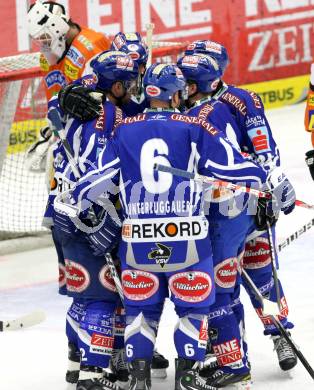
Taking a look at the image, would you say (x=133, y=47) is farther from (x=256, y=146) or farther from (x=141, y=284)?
(x=141, y=284)

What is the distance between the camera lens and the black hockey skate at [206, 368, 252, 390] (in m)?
5.72

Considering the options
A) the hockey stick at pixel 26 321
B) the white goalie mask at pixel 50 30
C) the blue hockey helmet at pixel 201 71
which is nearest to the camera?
the blue hockey helmet at pixel 201 71

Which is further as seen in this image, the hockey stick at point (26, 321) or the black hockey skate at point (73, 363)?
the hockey stick at point (26, 321)

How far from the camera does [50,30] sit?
764cm

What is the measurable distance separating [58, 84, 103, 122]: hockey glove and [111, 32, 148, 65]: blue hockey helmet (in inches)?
17.9

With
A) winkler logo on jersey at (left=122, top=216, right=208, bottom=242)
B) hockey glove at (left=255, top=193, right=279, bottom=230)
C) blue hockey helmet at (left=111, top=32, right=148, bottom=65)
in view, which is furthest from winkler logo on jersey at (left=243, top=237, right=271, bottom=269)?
blue hockey helmet at (left=111, top=32, right=148, bottom=65)

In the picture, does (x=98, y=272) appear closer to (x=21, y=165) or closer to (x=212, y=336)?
(x=212, y=336)

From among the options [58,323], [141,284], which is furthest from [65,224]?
[58,323]

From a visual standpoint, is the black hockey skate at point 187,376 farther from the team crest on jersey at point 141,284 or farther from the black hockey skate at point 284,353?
the black hockey skate at point 284,353

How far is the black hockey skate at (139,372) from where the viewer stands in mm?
5387

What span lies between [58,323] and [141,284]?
1.81 metres

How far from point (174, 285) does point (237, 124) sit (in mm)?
968

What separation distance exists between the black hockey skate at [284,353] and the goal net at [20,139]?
3.08 metres

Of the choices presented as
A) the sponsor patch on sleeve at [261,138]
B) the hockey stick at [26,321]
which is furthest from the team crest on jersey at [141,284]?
the hockey stick at [26,321]
